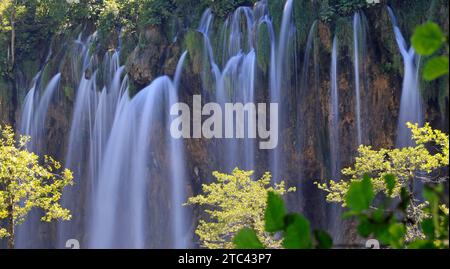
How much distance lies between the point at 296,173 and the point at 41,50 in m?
9.67

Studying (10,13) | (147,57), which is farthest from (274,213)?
(10,13)

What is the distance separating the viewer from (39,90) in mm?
22422

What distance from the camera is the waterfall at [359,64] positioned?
17625 millimetres

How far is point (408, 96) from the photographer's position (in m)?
17.2

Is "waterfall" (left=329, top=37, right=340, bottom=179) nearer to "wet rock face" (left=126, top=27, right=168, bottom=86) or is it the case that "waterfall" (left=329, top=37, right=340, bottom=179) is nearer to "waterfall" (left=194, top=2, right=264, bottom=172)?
"waterfall" (left=194, top=2, right=264, bottom=172)

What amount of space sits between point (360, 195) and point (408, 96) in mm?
16759

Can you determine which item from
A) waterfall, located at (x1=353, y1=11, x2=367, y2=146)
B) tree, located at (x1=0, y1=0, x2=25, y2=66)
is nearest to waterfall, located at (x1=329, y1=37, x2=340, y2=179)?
waterfall, located at (x1=353, y1=11, x2=367, y2=146)

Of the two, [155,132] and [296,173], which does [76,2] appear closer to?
[155,132]

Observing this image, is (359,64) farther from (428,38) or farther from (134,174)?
(428,38)

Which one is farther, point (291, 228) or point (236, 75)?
point (236, 75)

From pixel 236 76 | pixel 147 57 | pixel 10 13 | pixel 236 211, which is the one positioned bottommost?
pixel 236 211

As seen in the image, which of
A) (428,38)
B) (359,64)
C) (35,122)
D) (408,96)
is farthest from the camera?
(35,122)

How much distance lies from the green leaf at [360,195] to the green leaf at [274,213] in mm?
78
